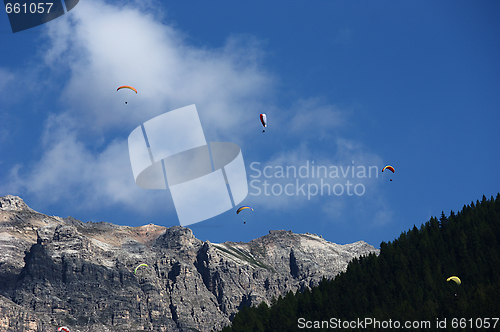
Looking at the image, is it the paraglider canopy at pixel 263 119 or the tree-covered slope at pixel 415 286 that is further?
the paraglider canopy at pixel 263 119

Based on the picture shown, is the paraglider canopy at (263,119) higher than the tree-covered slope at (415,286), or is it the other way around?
the paraglider canopy at (263,119)

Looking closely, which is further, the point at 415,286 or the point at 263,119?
the point at 415,286

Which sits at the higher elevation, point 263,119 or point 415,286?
point 263,119

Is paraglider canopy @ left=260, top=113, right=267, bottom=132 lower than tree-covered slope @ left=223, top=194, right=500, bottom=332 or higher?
higher

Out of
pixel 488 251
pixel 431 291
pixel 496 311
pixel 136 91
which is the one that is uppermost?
pixel 136 91

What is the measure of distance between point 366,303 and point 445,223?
179ft

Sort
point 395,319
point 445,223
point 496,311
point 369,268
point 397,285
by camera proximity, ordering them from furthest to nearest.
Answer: point 445,223 → point 369,268 → point 397,285 → point 395,319 → point 496,311

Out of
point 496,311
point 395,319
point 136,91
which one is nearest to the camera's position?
point 496,311

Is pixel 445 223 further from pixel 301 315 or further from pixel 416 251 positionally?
pixel 301 315

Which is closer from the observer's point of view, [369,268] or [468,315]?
[468,315]

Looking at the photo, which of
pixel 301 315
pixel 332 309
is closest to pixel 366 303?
pixel 332 309

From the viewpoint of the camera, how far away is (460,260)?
510 feet

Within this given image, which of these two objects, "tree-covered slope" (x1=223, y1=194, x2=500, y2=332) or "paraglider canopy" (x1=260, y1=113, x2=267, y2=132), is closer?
"tree-covered slope" (x1=223, y1=194, x2=500, y2=332)

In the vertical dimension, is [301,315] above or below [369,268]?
below
